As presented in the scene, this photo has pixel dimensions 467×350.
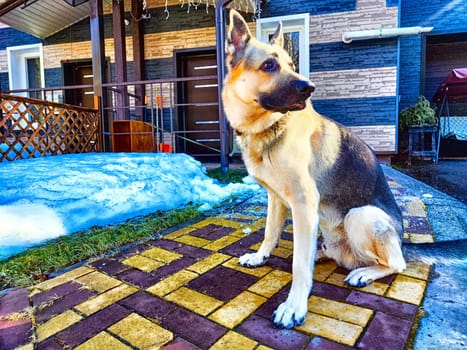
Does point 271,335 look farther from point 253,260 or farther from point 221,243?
point 221,243

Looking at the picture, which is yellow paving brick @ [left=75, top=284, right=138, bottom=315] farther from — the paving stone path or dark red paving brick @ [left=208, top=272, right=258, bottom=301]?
dark red paving brick @ [left=208, top=272, right=258, bottom=301]

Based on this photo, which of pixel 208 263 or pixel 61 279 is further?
pixel 208 263

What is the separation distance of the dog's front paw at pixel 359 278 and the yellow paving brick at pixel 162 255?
3.13 ft

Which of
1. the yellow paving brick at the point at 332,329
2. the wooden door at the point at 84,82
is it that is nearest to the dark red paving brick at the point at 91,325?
the yellow paving brick at the point at 332,329

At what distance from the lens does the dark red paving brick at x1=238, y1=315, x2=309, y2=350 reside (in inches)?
41.6

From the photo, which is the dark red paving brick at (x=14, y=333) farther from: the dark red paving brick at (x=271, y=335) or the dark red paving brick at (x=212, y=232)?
the dark red paving brick at (x=212, y=232)

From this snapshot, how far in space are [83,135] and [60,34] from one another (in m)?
4.37

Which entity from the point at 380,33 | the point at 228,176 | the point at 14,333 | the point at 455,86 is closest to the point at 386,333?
the point at 14,333

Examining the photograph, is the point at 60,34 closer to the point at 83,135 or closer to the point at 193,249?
the point at 83,135

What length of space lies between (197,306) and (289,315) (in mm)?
392

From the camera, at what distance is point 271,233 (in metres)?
1.72

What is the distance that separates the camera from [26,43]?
25.7ft

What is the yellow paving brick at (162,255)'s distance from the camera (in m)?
1.80

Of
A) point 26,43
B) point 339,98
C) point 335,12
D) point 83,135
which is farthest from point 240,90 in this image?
point 26,43
